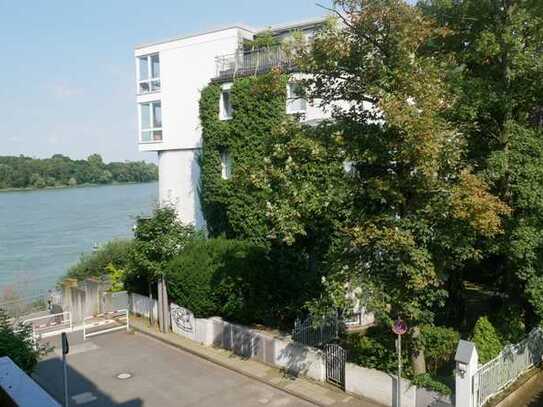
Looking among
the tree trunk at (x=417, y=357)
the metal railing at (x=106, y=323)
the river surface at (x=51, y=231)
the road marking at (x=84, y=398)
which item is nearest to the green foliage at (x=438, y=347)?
the tree trunk at (x=417, y=357)

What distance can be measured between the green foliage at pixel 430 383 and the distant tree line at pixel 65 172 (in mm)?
107722

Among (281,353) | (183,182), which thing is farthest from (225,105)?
(281,353)

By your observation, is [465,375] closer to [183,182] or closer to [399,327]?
[399,327]

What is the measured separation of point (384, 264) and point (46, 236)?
46671 mm

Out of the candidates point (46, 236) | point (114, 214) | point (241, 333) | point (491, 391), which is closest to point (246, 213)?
point (241, 333)

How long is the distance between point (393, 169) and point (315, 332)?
6.71 metres

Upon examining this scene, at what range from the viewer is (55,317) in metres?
21.2

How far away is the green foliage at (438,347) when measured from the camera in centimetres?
1334

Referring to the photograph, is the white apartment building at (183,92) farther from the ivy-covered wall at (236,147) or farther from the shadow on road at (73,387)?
the shadow on road at (73,387)

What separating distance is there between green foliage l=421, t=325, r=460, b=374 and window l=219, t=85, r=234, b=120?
12964mm

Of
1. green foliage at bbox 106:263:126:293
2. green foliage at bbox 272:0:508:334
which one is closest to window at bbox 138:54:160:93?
green foliage at bbox 106:263:126:293

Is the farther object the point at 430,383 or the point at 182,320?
the point at 182,320

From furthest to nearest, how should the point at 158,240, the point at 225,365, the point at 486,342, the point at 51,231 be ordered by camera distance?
1. the point at 51,231
2. the point at 158,240
3. the point at 225,365
4. the point at 486,342

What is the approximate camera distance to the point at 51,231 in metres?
54.6
